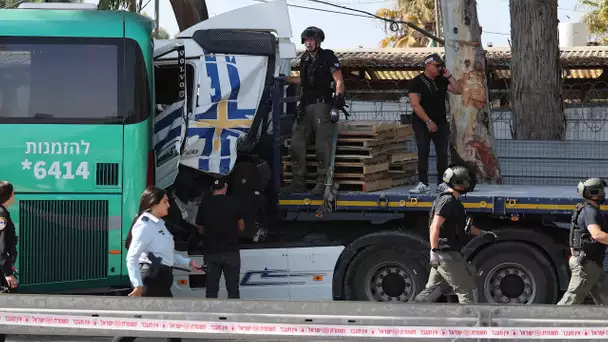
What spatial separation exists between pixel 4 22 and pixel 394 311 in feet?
16.2

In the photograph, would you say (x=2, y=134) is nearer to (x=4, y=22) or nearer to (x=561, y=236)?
(x=4, y=22)

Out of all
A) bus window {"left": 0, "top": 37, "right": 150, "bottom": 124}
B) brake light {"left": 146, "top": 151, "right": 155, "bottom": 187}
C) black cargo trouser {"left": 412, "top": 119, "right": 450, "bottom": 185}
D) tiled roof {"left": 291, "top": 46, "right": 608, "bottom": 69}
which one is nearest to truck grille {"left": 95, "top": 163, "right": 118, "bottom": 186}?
brake light {"left": 146, "top": 151, "right": 155, "bottom": 187}

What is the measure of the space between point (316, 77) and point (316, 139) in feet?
2.19

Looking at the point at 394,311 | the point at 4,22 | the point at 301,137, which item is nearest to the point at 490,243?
the point at 301,137

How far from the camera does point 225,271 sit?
381 inches

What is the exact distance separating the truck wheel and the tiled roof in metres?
16.8

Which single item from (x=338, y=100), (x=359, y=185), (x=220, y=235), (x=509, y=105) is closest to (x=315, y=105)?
(x=338, y=100)

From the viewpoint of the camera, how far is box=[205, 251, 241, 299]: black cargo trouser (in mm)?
9609

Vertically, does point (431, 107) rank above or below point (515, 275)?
above

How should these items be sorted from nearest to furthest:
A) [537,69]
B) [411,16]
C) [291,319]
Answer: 1. [291,319]
2. [537,69]
3. [411,16]

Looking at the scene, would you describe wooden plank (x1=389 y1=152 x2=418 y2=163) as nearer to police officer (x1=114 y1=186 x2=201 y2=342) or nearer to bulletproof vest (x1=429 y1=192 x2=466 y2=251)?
bulletproof vest (x1=429 y1=192 x2=466 y2=251)

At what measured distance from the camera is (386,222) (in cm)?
1030

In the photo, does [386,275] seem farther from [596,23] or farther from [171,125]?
[596,23]

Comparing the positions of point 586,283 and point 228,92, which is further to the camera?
point 228,92
